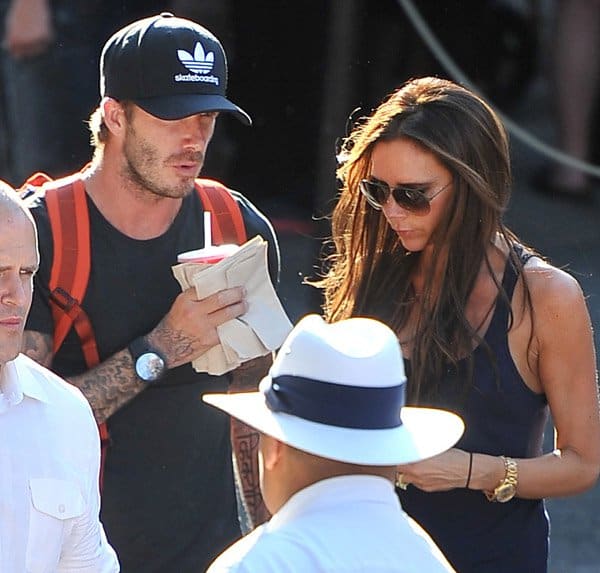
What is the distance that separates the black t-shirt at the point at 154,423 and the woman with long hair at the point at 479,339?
49 centimetres

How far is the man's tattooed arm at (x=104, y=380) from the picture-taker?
3.00 meters

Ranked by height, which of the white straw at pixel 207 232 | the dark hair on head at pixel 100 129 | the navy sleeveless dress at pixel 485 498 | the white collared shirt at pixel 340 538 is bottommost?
the navy sleeveless dress at pixel 485 498

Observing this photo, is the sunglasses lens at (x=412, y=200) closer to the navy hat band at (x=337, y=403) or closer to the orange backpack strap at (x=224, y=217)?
the orange backpack strap at (x=224, y=217)

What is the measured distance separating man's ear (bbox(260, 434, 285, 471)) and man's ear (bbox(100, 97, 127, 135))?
1268mm

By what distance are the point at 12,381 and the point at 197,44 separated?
1.02m

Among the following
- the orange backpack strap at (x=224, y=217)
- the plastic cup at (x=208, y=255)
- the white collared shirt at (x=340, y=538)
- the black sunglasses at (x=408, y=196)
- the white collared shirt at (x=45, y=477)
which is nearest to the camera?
the white collared shirt at (x=340, y=538)

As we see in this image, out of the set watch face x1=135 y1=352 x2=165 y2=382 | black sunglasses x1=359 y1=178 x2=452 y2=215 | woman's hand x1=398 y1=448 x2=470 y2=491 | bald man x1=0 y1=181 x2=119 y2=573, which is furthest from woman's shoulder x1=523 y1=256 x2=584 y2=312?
bald man x1=0 y1=181 x2=119 y2=573

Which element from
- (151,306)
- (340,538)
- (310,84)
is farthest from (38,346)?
(310,84)

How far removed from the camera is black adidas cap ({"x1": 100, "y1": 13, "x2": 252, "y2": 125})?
3.09 metres

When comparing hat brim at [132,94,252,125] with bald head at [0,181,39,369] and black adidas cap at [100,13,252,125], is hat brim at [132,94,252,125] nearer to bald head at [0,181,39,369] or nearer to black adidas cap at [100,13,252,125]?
black adidas cap at [100,13,252,125]

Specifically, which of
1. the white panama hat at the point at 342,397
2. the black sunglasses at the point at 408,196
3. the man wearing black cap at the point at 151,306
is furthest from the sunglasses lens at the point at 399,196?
the white panama hat at the point at 342,397

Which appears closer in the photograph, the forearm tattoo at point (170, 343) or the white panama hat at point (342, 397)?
the white panama hat at point (342, 397)

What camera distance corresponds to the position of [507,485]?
9.30 ft

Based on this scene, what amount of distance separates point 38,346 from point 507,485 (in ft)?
3.33
